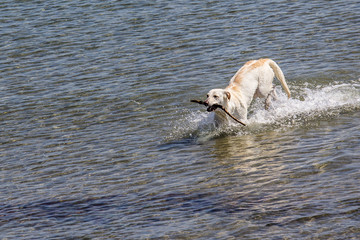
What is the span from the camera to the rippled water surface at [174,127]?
6957mm

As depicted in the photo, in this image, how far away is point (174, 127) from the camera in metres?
10.6

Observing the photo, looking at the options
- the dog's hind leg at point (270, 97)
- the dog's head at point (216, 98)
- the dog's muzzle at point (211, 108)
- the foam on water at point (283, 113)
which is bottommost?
the foam on water at point (283, 113)

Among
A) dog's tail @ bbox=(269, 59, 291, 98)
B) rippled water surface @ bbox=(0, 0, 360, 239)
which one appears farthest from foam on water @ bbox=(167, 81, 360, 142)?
dog's tail @ bbox=(269, 59, 291, 98)

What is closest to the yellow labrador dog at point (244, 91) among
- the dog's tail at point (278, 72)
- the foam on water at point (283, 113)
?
the dog's tail at point (278, 72)

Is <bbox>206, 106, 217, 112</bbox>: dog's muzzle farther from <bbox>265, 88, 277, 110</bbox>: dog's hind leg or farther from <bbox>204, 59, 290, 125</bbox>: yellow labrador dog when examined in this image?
<bbox>265, 88, 277, 110</bbox>: dog's hind leg

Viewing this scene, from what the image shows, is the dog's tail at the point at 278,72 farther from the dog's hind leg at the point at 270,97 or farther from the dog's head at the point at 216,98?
the dog's head at the point at 216,98

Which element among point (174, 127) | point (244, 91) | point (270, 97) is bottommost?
point (174, 127)

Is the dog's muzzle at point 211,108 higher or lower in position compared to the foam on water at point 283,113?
higher

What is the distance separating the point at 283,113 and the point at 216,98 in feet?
5.15

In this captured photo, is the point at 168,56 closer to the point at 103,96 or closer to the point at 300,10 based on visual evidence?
the point at 103,96

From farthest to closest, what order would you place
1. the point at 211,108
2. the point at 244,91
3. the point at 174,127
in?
the point at 174,127 → the point at 244,91 → the point at 211,108

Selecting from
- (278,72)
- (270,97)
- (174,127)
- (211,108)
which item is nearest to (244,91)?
(270,97)

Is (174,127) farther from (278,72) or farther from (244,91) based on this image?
(278,72)

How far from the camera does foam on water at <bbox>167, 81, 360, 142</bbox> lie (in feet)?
33.0
